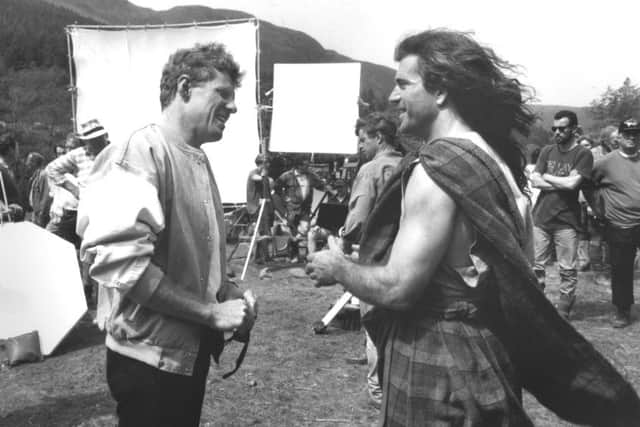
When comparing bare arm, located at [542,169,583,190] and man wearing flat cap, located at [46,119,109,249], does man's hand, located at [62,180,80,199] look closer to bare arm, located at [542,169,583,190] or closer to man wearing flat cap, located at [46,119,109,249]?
man wearing flat cap, located at [46,119,109,249]

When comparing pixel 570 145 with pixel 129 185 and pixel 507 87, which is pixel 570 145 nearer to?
pixel 507 87

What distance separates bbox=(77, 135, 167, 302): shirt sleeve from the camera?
5.15 feet

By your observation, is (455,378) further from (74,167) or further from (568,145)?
(74,167)

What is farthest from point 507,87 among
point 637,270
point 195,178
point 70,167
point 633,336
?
point 637,270

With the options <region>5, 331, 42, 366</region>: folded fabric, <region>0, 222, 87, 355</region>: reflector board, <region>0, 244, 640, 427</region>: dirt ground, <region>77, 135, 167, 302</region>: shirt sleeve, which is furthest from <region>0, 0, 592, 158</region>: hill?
<region>5, 331, 42, 366</region>: folded fabric

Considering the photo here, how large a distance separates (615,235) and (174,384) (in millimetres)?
5433

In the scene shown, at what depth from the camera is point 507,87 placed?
71.8 inches

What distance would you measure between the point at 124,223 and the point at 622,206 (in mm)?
5610

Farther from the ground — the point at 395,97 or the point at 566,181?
the point at 395,97

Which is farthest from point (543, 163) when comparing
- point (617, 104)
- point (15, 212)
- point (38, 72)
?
point (38, 72)

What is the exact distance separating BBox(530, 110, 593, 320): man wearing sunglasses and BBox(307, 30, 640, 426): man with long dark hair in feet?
13.5

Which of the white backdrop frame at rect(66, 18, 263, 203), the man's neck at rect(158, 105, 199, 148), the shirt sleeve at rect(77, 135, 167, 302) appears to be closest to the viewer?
the shirt sleeve at rect(77, 135, 167, 302)

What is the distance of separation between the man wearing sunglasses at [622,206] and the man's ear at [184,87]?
204 inches

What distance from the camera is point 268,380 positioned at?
177 inches
